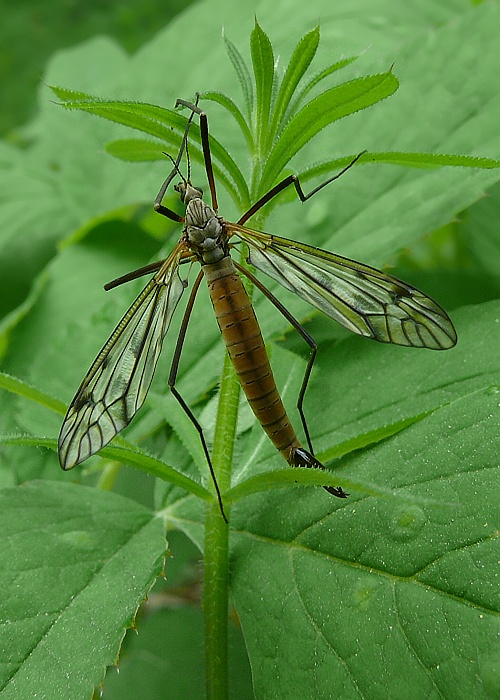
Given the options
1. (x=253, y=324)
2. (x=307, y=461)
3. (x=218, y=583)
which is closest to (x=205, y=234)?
(x=253, y=324)

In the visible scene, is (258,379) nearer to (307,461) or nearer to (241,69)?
(307,461)

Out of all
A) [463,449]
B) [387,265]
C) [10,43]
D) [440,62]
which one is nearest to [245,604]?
[463,449]

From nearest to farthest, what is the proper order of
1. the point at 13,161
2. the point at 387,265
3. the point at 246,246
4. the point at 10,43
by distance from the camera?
the point at 246,246 < the point at 387,265 < the point at 13,161 < the point at 10,43

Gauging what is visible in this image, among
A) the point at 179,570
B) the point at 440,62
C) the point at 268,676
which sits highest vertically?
the point at 440,62

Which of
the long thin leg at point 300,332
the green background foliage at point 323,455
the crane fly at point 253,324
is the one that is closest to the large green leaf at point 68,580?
the green background foliage at point 323,455

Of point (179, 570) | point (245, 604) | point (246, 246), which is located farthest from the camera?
point (179, 570)

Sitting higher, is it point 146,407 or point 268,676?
point 146,407

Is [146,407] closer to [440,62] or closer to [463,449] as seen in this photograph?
[463,449]
